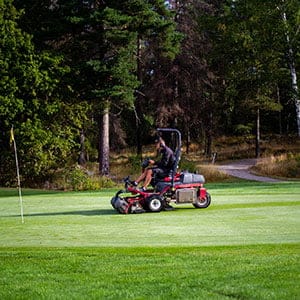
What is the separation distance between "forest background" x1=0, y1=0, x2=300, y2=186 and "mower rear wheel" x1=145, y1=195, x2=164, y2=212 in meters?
18.9

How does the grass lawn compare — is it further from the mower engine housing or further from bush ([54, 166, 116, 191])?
bush ([54, 166, 116, 191])

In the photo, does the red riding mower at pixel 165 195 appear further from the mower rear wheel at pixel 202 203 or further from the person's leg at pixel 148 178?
the person's leg at pixel 148 178

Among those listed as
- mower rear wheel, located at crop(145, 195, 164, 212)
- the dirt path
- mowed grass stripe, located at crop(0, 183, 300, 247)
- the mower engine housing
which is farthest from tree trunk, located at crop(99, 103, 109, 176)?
mower rear wheel, located at crop(145, 195, 164, 212)

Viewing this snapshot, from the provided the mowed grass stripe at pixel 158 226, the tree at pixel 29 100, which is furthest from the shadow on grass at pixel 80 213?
the tree at pixel 29 100

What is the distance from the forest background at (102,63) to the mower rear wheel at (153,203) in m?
18.9

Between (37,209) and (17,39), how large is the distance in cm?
1842

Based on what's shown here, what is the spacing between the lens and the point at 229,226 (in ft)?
37.1

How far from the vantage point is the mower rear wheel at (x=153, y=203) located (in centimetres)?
1492

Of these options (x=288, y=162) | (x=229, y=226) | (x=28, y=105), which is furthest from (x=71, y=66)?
(x=229, y=226)

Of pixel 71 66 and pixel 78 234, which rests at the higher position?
pixel 71 66

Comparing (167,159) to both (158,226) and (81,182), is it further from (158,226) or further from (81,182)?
(81,182)

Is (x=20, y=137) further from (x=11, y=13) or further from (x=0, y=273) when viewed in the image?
(x=0, y=273)

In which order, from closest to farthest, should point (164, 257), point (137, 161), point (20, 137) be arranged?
point (164, 257)
point (20, 137)
point (137, 161)

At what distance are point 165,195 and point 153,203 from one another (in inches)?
17.5
